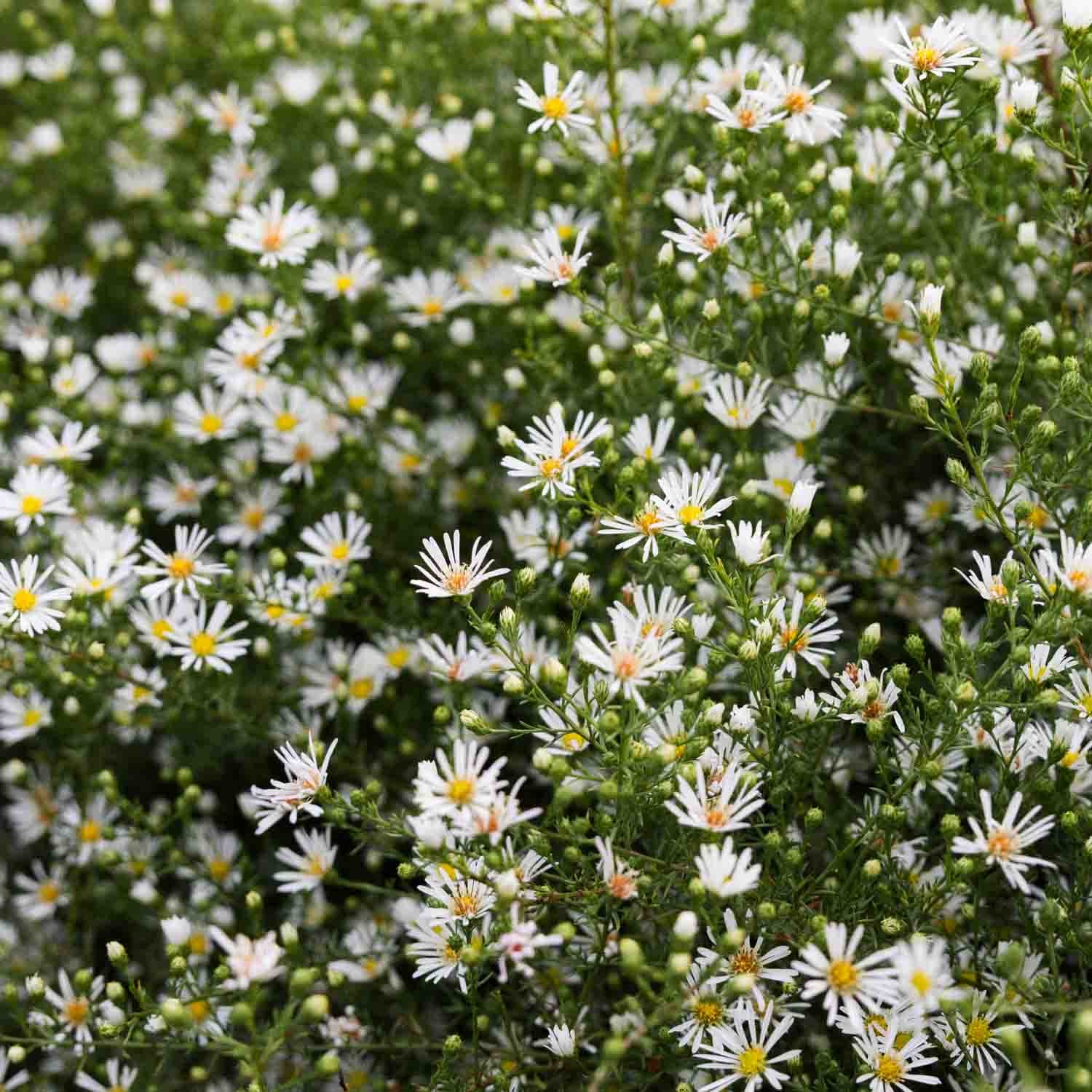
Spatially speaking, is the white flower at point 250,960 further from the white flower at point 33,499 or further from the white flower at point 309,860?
the white flower at point 33,499

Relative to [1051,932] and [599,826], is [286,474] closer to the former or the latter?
[599,826]

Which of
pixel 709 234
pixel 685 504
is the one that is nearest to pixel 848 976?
pixel 685 504

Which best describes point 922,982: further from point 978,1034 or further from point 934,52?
point 934,52

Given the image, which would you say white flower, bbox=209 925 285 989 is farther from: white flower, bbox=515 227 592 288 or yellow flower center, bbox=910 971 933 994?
white flower, bbox=515 227 592 288

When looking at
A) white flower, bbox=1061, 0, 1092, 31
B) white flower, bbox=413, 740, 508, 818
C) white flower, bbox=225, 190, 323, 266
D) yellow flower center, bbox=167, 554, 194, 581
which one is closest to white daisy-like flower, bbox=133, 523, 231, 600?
yellow flower center, bbox=167, 554, 194, 581

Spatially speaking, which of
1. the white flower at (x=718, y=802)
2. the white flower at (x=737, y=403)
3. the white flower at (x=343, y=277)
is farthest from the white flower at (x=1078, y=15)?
the white flower at (x=343, y=277)
